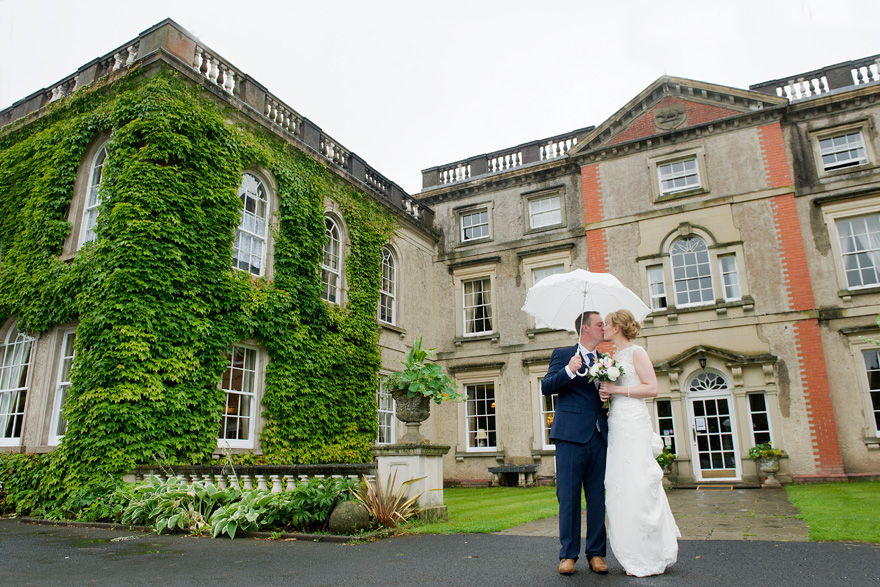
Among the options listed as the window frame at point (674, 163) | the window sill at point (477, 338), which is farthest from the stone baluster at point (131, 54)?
the window frame at point (674, 163)

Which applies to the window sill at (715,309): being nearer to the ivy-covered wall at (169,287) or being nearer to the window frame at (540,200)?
the window frame at (540,200)

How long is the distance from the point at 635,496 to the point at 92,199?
12016mm

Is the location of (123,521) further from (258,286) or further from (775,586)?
(775,586)

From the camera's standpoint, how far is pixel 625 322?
4.60 metres

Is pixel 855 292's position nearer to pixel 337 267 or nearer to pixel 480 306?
pixel 480 306

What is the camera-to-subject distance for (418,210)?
19094mm

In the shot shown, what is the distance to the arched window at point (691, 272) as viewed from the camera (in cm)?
1540

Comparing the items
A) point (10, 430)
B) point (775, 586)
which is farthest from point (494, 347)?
point (775, 586)

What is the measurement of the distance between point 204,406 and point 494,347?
9419 millimetres

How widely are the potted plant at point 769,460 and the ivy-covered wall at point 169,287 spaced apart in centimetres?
900

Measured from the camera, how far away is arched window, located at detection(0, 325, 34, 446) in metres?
11.5

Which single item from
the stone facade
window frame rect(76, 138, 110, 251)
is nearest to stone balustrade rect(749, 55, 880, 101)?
the stone facade

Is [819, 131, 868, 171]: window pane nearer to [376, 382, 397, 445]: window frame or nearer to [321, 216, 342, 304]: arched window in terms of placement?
[321, 216, 342, 304]: arched window

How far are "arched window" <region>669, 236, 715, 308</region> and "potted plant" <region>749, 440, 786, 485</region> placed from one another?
3.81 m
